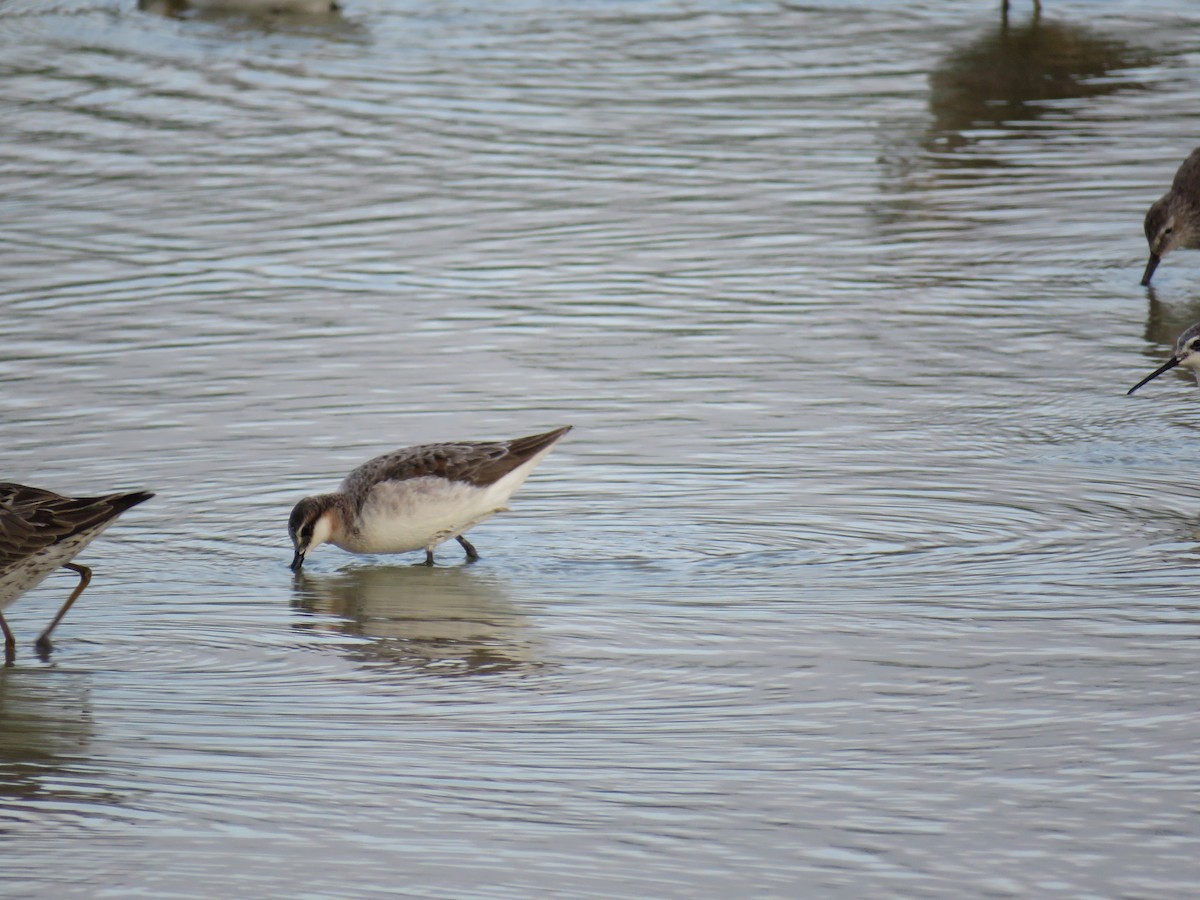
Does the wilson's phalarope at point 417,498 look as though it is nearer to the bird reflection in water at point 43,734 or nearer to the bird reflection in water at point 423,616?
the bird reflection in water at point 423,616

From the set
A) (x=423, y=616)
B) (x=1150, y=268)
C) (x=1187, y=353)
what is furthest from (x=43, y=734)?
(x=1150, y=268)

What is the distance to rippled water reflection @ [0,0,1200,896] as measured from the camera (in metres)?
5.83

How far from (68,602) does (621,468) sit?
9.00 ft

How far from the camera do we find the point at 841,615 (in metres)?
7.57

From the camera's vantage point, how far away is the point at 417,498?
8430mm

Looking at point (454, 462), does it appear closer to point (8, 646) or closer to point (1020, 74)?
point (8, 646)

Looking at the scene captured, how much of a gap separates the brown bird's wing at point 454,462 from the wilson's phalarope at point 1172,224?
5.55 metres

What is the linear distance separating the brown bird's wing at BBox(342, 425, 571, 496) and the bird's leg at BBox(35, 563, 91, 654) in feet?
3.76

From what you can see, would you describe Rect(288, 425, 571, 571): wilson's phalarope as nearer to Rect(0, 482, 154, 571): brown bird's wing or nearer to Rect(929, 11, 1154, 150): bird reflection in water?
Rect(0, 482, 154, 571): brown bird's wing

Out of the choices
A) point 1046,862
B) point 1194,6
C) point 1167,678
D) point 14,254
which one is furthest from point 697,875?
point 1194,6

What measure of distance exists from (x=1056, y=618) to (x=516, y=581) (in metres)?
2.15

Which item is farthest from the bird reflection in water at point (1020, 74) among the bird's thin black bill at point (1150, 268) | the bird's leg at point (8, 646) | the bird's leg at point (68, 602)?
the bird's leg at point (8, 646)

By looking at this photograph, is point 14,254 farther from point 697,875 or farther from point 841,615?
point 697,875

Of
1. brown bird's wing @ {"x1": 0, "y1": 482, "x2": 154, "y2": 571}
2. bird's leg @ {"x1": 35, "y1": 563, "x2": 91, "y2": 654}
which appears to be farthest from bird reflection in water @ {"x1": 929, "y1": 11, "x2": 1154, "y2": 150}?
brown bird's wing @ {"x1": 0, "y1": 482, "x2": 154, "y2": 571}
